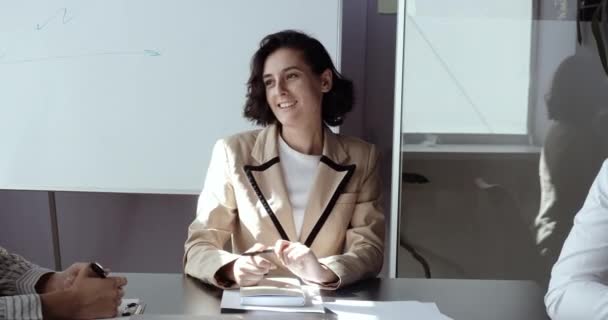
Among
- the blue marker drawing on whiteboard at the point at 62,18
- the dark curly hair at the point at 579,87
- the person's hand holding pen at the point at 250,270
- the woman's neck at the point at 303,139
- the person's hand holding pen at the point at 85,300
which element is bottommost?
the person's hand holding pen at the point at 250,270

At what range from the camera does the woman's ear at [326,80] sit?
2145mm

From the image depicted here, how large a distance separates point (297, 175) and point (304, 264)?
47cm

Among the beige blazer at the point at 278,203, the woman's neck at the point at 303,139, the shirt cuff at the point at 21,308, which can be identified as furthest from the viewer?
the woman's neck at the point at 303,139

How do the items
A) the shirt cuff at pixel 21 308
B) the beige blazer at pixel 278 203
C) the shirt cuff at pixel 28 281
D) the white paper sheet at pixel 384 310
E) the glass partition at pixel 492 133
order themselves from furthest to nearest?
the glass partition at pixel 492 133 → the beige blazer at pixel 278 203 → the shirt cuff at pixel 28 281 → the white paper sheet at pixel 384 310 → the shirt cuff at pixel 21 308

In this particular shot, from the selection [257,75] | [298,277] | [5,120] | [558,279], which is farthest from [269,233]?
[5,120]

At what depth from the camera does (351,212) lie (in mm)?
1958

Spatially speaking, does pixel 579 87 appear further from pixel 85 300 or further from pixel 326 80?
pixel 85 300

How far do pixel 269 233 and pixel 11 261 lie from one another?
69cm

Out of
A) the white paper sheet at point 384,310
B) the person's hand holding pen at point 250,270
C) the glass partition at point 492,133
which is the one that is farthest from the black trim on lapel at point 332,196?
the glass partition at point 492,133

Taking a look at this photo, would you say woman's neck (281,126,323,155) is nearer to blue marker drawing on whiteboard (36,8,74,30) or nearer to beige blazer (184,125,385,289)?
beige blazer (184,125,385,289)

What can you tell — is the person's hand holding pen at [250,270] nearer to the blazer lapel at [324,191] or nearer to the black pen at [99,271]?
the black pen at [99,271]

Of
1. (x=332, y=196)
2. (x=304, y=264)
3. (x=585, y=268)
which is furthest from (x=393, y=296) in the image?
(x=332, y=196)

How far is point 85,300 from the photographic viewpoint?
4.08 ft

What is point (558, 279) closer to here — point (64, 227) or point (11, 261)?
point (11, 261)
